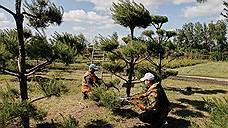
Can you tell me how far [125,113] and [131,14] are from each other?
2981 mm

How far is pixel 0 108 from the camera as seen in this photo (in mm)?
6660

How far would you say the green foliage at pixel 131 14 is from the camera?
33.3 feet

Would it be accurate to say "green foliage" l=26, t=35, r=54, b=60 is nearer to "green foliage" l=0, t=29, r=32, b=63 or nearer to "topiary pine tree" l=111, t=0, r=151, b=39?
"green foliage" l=0, t=29, r=32, b=63

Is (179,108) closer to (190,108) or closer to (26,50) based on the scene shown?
(190,108)

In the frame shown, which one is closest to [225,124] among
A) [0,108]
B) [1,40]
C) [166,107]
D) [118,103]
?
[166,107]

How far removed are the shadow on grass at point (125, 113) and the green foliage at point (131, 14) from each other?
2.69 meters

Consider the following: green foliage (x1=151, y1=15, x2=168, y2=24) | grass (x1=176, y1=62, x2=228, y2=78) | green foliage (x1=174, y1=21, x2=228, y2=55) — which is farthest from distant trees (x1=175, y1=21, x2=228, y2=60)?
green foliage (x1=151, y1=15, x2=168, y2=24)

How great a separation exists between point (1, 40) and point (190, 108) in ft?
22.5

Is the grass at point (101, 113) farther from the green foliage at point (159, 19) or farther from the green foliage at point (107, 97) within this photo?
the green foliage at point (159, 19)

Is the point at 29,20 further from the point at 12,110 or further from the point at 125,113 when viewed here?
the point at 125,113

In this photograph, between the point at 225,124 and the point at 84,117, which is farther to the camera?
the point at 84,117

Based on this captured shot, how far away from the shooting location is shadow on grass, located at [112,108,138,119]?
10153 millimetres

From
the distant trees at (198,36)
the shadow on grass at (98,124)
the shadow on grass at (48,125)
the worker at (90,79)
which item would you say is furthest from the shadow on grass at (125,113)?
the distant trees at (198,36)

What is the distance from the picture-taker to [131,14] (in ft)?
33.2
